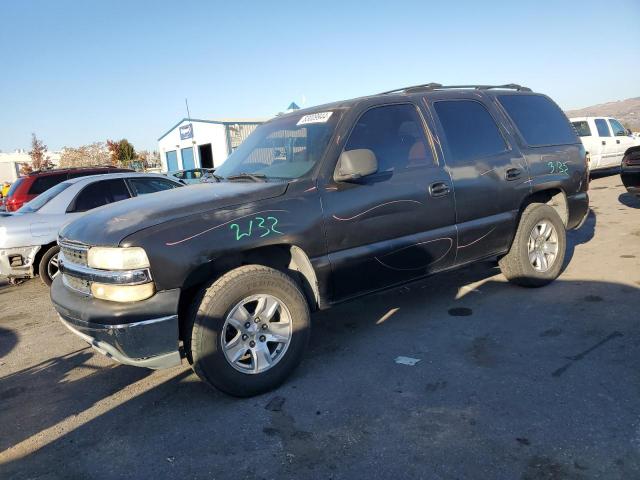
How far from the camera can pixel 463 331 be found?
407 centimetres

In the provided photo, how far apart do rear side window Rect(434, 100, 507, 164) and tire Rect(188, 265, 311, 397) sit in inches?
78.8

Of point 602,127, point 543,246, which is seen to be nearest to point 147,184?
point 543,246

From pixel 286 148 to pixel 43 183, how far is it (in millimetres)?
6649

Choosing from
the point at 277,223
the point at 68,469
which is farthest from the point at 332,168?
the point at 68,469

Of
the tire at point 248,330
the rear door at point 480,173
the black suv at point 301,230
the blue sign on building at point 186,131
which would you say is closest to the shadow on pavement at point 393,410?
the tire at point 248,330

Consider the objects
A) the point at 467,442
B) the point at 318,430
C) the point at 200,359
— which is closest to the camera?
the point at 467,442

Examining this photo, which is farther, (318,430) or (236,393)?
(236,393)

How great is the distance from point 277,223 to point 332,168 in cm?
63

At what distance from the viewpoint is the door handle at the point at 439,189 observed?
13.1ft

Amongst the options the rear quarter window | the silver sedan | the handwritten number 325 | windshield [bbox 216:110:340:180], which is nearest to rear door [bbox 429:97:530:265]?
windshield [bbox 216:110:340:180]

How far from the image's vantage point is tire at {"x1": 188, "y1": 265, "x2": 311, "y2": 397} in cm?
301

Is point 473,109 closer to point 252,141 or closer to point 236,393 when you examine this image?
point 252,141

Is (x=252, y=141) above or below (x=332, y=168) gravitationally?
above

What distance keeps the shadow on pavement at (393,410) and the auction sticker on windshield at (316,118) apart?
1.83 m
